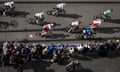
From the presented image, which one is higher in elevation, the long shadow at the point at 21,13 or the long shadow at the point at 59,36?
the long shadow at the point at 21,13

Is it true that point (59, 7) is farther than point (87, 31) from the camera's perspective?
Yes

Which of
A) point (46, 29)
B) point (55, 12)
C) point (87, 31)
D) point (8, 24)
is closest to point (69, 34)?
point (87, 31)

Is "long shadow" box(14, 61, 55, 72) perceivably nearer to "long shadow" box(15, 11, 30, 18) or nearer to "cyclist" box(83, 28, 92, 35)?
"cyclist" box(83, 28, 92, 35)

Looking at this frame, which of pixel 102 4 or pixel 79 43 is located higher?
pixel 102 4

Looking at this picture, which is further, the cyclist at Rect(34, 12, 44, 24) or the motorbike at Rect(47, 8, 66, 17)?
the motorbike at Rect(47, 8, 66, 17)

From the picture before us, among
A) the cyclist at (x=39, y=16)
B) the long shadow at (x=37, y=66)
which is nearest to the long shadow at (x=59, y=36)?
the cyclist at (x=39, y=16)

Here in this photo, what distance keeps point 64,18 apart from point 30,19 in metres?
4.31

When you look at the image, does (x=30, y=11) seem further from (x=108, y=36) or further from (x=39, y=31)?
(x=108, y=36)

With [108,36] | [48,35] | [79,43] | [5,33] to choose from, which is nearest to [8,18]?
[5,33]

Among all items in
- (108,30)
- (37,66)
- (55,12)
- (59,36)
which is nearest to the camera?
(37,66)

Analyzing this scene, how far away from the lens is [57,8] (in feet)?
148

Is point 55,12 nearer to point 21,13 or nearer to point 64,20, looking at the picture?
point 64,20

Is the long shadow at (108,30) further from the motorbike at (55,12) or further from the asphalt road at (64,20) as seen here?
the motorbike at (55,12)

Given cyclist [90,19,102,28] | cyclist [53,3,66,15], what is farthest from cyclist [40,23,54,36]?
cyclist [90,19,102,28]
